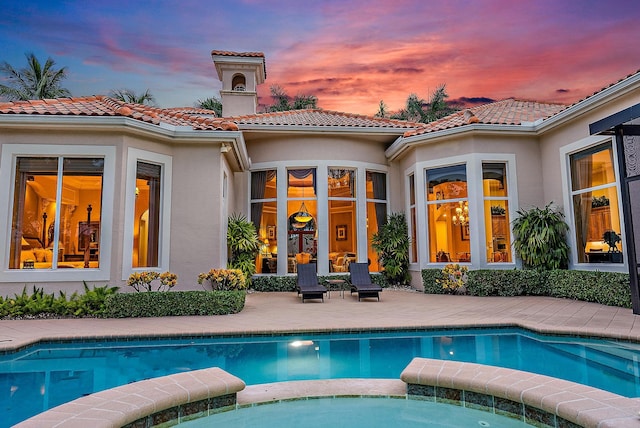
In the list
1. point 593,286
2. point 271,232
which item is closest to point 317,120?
point 271,232

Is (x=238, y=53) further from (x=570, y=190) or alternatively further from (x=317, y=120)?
(x=570, y=190)

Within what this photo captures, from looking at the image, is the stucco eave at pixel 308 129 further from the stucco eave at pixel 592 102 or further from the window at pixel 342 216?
the stucco eave at pixel 592 102

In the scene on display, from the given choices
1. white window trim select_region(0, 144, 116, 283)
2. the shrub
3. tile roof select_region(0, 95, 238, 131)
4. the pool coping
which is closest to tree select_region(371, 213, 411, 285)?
the shrub

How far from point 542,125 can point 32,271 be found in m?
14.1

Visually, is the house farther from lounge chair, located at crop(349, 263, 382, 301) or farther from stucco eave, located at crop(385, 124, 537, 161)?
lounge chair, located at crop(349, 263, 382, 301)

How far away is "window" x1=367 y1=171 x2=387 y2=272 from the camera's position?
14.2 meters

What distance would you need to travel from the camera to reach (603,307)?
9102mm

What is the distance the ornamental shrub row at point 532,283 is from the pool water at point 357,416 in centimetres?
783

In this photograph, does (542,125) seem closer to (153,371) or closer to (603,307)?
(603,307)

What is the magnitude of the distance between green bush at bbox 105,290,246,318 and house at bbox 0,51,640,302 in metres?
0.79

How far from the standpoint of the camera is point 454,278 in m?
12.1

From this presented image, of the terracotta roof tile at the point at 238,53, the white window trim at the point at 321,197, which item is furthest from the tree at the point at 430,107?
the white window trim at the point at 321,197

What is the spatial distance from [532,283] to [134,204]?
11199 mm

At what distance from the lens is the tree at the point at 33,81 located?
2789 cm
